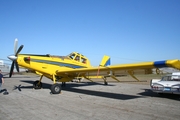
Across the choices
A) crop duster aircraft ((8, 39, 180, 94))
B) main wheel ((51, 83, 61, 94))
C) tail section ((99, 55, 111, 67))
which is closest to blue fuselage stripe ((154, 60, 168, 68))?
crop duster aircraft ((8, 39, 180, 94))

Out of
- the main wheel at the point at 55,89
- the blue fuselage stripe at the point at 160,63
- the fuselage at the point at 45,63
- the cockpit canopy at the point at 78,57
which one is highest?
the cockpit canopy at the point at 78,57

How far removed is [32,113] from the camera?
6090mm

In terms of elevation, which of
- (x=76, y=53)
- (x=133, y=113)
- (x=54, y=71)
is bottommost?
(x=133, y=113)

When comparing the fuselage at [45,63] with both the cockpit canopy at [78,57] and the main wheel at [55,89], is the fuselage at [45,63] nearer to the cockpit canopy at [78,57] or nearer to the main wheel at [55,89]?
the cockpit canopy at [78,57]

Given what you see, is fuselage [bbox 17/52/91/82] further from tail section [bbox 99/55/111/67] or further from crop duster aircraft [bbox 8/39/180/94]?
tail section [bbox 99/55/111/67]

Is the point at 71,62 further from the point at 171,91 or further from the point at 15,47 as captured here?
the point at 171,91

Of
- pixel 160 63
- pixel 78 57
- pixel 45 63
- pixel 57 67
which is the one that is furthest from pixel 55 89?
pixel 160 63

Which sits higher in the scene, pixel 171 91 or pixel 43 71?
pixel 43 71

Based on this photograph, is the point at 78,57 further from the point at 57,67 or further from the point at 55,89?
the point at 55,89

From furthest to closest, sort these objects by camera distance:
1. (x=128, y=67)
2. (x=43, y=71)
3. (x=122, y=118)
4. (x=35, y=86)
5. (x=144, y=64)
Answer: (x=35, y=86) → (x=43, y=71) → (x=128, y=67) → (x=144, y=64) → (x=122, y=118)

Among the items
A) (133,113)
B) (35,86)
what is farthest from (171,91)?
(35,86)

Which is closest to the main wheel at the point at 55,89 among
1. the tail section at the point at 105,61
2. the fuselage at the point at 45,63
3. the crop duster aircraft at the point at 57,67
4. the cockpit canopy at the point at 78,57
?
the crop duster aircraft at the point at 57,67

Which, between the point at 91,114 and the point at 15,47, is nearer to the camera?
the point at 91,114

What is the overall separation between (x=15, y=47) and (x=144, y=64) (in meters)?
9.78
